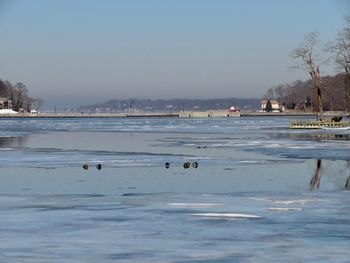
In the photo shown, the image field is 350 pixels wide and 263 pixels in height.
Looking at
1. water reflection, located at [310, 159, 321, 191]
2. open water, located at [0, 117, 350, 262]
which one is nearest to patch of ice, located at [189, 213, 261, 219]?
open water, located at [0, 117, 350, 262]

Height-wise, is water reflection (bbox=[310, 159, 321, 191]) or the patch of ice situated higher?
the patch of ice

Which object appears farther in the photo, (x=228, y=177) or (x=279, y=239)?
(x=228, y=177)

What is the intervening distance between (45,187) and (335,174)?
11788mm

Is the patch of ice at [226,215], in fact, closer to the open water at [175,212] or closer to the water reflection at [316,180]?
the open water at [175,212]

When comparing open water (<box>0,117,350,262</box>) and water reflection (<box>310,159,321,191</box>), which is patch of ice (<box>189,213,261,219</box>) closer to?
open water (<box>0,117,350,262</box>)

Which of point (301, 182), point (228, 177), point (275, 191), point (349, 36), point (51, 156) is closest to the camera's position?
point (275, 191)

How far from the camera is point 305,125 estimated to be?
90188 millimetres

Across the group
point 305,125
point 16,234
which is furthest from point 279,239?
point 305,125

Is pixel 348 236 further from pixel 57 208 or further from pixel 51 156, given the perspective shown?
pixel 51 156

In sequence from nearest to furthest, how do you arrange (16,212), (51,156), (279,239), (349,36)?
(279,239) < (16,212) < (51,156) < (349,36)

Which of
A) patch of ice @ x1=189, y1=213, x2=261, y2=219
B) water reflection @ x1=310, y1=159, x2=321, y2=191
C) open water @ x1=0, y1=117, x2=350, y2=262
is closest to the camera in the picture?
open water @ x1=0, y1=117, x2=350, y2=262

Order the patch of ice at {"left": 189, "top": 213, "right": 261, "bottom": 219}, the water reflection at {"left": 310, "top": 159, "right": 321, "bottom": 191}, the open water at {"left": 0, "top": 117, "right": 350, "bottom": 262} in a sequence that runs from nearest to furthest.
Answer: the open water at {"left": 0, "top": 117, "right": 350, "bottom": 262} → the patch of ice at {"left": 189, "top": 213, "right": 261, "bottom": 219} → the water reflection at {"left": 310, "top": 159, "right": 321, "bottom": 191}

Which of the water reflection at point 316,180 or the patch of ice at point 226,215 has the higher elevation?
the patch of ice at point 226,215

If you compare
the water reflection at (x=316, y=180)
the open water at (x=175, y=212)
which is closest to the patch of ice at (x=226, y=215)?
the open water at (x=175, y=212)
